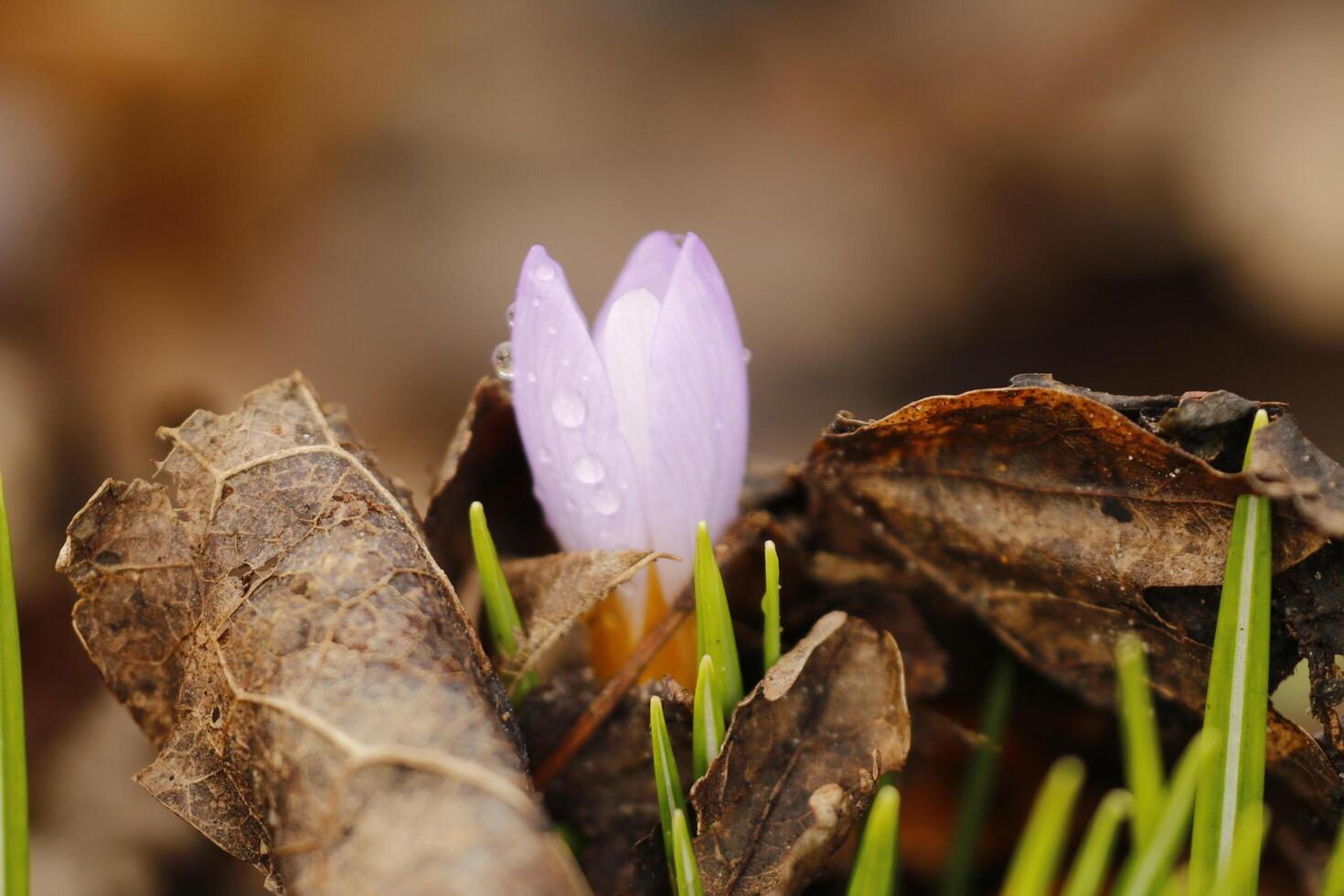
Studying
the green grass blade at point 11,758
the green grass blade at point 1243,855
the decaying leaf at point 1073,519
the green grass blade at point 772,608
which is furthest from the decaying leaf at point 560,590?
the green grass blade at point 1243,855

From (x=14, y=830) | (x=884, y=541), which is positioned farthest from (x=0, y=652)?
(x=884, y=541)

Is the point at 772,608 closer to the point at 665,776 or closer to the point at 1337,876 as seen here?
the point at 665,776

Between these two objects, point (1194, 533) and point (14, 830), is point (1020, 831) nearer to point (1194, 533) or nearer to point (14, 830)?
point (1194, 533)

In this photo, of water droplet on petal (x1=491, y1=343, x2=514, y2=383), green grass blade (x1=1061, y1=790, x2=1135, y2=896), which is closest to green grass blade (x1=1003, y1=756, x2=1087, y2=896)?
green grass blade (x1=1061, y1=790, x2=1135, y2=896)

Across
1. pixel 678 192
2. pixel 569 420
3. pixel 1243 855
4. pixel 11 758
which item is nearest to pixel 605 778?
pixel 569 420

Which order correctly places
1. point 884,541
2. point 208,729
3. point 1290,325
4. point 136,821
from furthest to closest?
point 1290,325, point 136,821, point 884,541, point 208,729

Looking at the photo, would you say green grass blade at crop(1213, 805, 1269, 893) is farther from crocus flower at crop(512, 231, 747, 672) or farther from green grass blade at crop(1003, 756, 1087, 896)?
crocus flower at crop(512, 231, 747, 672)
